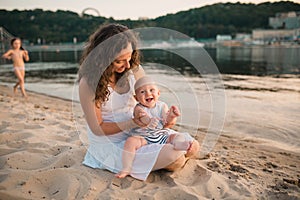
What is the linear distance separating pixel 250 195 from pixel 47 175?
1.74 m

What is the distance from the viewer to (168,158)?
2.39m

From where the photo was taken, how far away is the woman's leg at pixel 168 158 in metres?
2.39

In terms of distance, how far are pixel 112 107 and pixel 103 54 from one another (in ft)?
1.67

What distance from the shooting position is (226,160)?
306 cm

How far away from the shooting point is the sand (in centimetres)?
215

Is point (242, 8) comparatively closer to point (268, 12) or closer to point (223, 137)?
point (268, 12)

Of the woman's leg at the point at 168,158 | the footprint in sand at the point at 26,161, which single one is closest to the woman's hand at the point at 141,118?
the woman's leg at the point at 168,158

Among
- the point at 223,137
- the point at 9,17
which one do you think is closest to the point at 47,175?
the point at 223,137

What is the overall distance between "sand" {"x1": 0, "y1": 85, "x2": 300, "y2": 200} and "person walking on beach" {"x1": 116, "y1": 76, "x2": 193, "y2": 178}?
0.86ft

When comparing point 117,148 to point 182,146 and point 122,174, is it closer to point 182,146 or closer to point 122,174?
point 122,174

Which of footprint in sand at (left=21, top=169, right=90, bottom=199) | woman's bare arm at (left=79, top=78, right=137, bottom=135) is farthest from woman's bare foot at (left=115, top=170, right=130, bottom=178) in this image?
woman's bare arm at (left=79, top=78, right=137, bottom=135)

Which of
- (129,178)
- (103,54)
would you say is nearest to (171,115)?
(129,178)

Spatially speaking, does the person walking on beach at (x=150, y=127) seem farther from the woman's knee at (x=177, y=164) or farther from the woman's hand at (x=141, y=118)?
the woman's knee at (x=177, y=164)

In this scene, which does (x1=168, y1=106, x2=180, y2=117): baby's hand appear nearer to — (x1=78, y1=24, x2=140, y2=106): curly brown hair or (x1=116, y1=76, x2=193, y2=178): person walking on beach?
(x1=116, y1=76, x2=193, y2=178): person walking on beach
